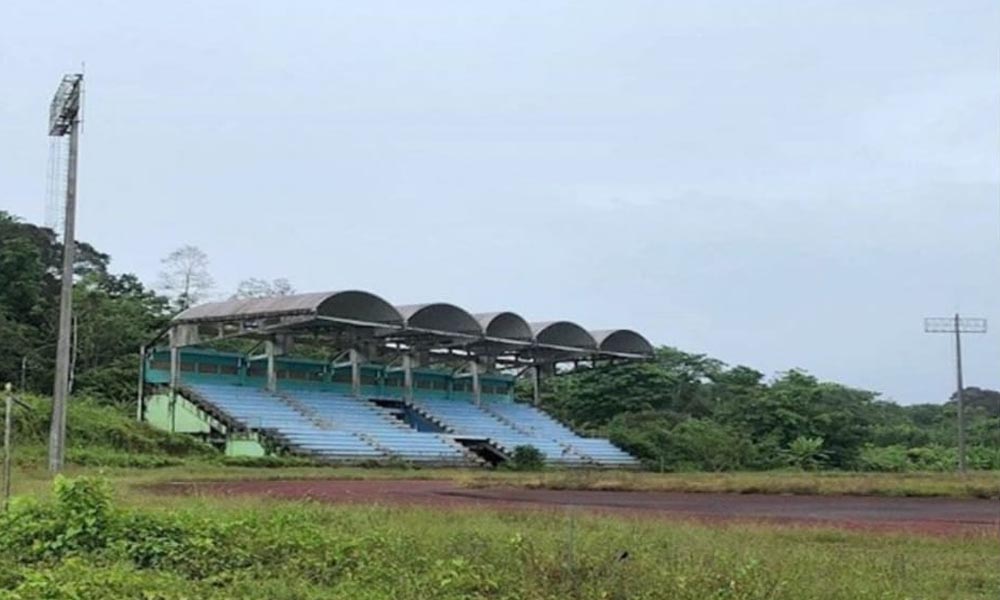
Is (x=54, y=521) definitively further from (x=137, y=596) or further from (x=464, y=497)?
(x=464, y=497)

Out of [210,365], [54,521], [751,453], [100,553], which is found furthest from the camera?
[751,453]

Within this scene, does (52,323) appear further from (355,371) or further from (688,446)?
(688,446)

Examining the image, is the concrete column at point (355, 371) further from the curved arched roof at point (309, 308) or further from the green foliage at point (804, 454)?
the green foliage at point (804, 454)

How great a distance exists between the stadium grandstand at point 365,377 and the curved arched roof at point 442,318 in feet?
0.17

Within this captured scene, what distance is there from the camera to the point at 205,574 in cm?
810

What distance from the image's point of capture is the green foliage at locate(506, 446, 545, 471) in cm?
4288

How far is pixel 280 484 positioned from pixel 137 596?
61.8 feet

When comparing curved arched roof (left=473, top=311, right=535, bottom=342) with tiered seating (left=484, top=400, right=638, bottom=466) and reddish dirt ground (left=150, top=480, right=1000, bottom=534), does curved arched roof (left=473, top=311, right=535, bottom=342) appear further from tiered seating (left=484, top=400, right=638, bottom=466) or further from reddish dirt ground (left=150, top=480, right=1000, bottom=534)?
reddish dirt ground (left=150, top=480, right=1000, bottom=534)

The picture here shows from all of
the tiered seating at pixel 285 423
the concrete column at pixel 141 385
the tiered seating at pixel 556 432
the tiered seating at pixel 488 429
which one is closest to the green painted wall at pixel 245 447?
the tiered seating at pixel 285 423

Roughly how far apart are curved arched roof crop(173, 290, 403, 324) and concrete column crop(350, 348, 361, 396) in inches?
157

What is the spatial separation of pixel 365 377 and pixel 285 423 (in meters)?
9.38

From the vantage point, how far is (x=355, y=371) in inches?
1853

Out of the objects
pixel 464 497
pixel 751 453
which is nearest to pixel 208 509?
pixel 464 497

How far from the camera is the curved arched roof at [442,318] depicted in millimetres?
44688
